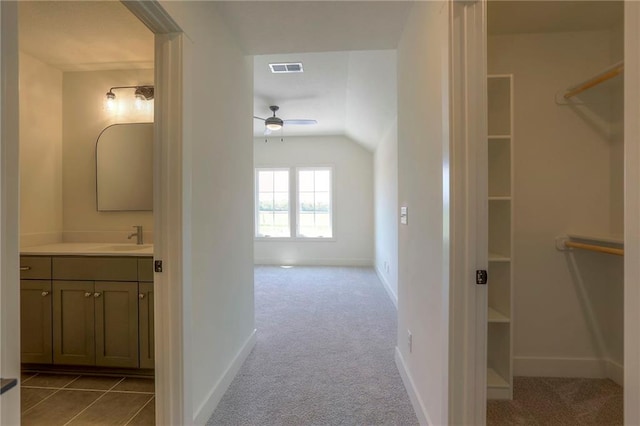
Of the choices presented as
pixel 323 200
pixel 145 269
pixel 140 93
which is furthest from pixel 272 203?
pixel 145 269

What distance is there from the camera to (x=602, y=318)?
211cm

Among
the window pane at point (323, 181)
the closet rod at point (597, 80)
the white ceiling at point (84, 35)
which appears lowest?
the window pane at point (323, 181)

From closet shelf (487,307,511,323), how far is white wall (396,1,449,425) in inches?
18.7

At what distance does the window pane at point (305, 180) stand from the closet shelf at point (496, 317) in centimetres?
480

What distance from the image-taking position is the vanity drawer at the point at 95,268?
80.8 inches

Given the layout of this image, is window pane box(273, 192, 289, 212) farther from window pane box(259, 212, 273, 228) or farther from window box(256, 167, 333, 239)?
window pane box(259, 212, 273, 228)

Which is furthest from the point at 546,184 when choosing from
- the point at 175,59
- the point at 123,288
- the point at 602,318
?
the point at 123,288

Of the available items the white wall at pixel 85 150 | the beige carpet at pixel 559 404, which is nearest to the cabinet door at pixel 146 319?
the white wall at pixel 85 150

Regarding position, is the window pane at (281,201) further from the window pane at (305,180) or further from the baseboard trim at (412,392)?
the baseboard trim at (412,392)

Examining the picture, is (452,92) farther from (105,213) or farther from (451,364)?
(105,213)

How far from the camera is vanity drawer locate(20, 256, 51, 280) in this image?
82.4 inches

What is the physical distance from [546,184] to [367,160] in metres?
4.24

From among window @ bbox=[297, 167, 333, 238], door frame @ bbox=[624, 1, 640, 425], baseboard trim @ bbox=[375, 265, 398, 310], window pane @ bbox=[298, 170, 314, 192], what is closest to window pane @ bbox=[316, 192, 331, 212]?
window @ bbox=[297, 167, 333, 238]

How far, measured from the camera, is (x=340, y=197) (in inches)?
248
